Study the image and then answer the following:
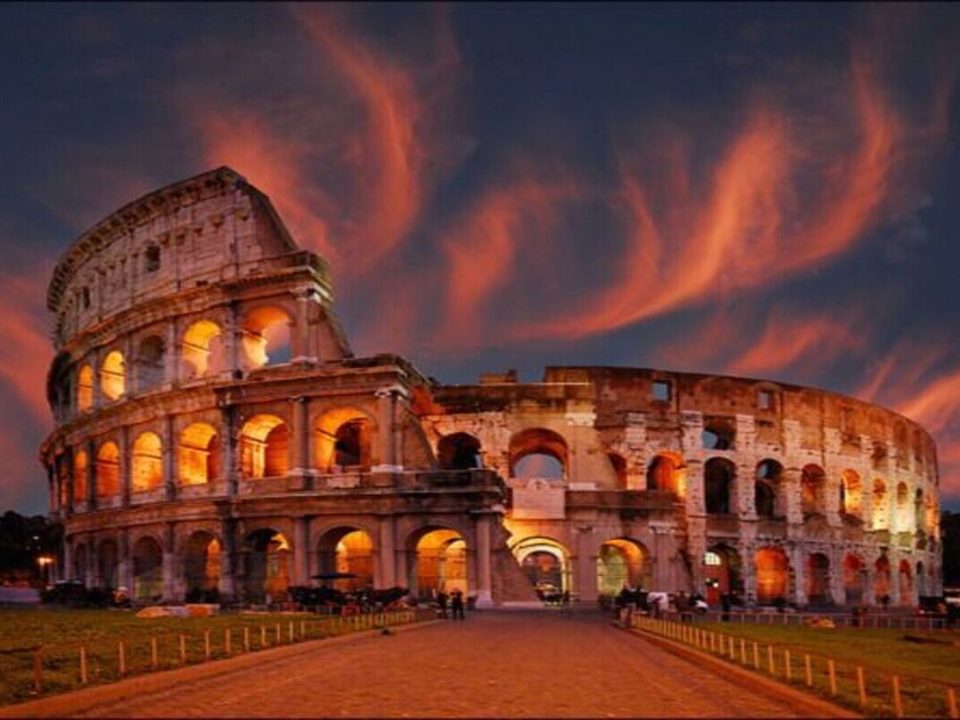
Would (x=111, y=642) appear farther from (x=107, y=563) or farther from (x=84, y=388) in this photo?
(x=84, y=388)

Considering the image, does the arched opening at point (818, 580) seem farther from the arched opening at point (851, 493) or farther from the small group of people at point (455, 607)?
the small group of people at point (455, 607)

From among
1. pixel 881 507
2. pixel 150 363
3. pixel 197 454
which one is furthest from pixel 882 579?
pixel 150 363

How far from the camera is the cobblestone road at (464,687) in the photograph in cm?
1203

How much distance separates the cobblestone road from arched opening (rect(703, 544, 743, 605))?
3099 cm

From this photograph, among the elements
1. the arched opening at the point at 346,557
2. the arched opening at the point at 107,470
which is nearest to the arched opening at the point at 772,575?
the arched opening at the point at 346,557

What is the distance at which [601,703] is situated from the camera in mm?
12555

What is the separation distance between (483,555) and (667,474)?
53.3ft

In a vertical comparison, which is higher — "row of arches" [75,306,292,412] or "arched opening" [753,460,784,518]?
"row of arches" [75,306,292,412]

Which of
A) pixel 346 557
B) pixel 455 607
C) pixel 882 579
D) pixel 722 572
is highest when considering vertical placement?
pixel 346 557

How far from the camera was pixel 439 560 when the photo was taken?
44375 mm

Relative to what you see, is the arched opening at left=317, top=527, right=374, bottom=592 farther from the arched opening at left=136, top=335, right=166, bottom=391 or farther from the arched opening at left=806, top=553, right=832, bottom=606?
the arched opening at left=806, top=553, right=832, bottom=606

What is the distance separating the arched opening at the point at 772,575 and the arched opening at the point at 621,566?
8.18 meters

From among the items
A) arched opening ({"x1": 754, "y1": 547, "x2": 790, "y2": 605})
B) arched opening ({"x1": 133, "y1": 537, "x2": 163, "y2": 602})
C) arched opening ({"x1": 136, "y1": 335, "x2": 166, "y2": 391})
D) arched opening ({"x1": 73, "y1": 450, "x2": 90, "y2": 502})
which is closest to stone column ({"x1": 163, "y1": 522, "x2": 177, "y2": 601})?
arched opening ({"x1": 133, "y1": 537, "x2": 163, "y2": 602})

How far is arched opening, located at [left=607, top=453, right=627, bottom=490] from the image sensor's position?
50469mm
